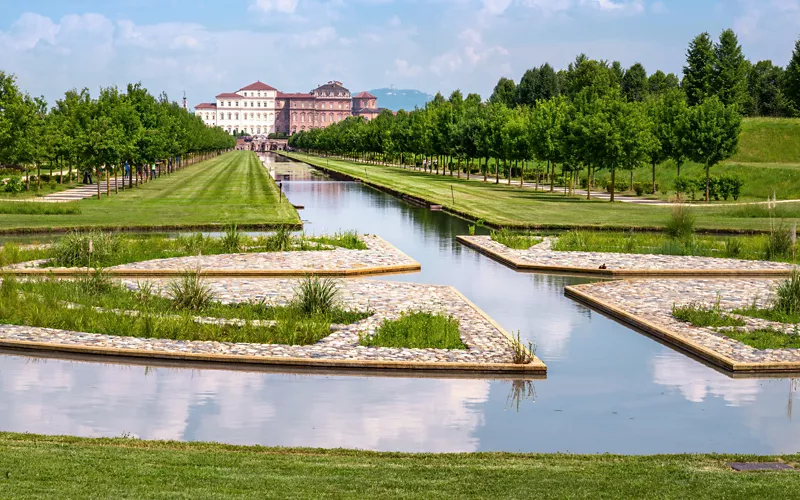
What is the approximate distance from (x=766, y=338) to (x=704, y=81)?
101217 millimetres

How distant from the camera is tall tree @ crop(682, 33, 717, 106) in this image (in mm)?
114125

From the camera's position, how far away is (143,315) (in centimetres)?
2056

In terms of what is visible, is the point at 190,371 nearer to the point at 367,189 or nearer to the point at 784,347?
the point at 784,347

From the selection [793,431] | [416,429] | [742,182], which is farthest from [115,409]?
[742,182]

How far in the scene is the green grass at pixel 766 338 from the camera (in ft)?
62.7

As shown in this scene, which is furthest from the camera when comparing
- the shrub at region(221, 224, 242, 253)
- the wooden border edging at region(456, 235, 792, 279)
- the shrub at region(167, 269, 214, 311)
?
the shrub at region(221, 224, 242, 253)

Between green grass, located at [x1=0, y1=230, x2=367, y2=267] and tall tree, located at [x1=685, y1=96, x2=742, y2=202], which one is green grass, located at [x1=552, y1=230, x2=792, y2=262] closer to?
green grass, located at [x1=0, y1=230, x2=367, y2=267]

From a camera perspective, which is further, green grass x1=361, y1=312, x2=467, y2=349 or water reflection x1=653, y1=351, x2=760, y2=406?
green grass x1=361, y1=312, x2=467, y2=349

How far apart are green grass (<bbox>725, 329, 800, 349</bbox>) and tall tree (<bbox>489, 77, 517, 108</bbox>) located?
139407mm

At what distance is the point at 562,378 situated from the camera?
17297 mm

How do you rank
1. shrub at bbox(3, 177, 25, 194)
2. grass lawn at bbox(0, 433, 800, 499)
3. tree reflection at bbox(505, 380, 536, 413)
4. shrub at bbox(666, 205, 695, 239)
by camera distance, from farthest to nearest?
shrub at bbox(3, 177, 25, 194)
shrub at bbox(666, 205, 695, 239)
tree reflection at bbox(505, 380, 536, 413)
grass lawn at bbox(0, 433, 800, 499)

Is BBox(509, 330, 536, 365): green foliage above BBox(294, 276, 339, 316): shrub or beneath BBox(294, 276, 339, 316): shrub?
beneath

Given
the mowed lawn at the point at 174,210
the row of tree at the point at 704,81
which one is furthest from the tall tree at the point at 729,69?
the mowed lawn at the point at 174,210

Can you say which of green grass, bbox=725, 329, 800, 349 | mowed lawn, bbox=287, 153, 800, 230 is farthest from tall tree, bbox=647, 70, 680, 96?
green grass, bbox=725, 329, 800, 349
